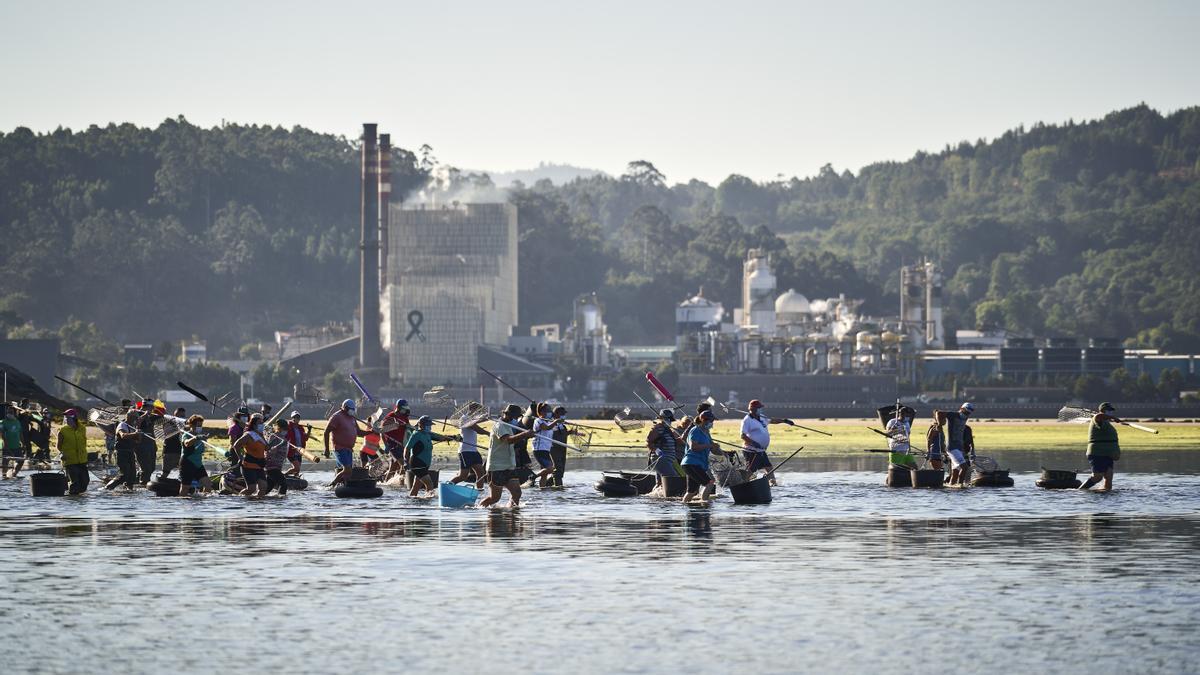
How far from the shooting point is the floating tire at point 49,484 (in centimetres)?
4362

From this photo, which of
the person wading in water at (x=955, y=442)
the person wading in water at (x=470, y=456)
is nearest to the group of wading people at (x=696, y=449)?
the person wading in water at (x=470, y=456)

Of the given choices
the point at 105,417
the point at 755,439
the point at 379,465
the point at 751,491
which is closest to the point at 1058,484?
the point at 755,439

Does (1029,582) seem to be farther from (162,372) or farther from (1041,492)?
(162,372)

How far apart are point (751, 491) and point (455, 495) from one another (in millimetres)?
6202

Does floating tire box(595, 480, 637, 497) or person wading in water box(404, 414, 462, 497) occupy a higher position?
person wading in water box(404, 414, 462, 497)

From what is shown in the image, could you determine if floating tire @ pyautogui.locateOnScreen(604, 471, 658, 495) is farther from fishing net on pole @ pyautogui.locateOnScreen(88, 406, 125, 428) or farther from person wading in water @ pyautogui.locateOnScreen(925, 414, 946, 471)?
fishing net on pole @ pyautogui.locateOnScreen(88, 406, 125, 428)

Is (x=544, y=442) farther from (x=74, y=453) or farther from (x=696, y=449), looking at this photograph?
(x=74, y=453)

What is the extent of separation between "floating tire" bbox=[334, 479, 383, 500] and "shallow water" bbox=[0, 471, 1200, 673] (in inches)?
89.3

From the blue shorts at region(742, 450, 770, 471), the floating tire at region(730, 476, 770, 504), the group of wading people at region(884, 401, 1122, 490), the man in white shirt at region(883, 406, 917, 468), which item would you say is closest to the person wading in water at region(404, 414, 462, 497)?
the floating tire at region(730, 476, 770, 504)

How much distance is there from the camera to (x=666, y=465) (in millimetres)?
41594

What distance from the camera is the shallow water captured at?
21422 millimetres

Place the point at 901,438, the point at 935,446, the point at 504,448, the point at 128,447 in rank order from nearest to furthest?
1. the point at 504,448
2. the point at 128,447
3. the point at 901,438
4. the point at 935,446

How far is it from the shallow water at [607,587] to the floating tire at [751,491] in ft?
1.69

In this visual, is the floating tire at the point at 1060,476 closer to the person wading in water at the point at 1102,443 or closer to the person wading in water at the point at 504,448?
the person wading in water at the point at 1102,443
